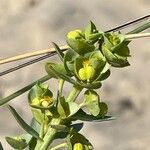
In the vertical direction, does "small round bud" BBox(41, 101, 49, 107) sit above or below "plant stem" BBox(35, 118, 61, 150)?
above

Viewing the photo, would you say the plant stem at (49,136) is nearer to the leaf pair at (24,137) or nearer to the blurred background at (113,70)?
the leaf pair at (24,137)

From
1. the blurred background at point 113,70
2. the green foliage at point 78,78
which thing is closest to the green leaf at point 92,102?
the green foliage at point 78,78

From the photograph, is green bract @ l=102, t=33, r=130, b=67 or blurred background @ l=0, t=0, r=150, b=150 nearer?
green bract @ l=102, t=33, r=130, b=67

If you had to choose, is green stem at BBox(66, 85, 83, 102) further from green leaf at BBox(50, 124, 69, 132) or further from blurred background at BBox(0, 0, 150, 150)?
blurred background at BBox(0, 0, 150, 150)

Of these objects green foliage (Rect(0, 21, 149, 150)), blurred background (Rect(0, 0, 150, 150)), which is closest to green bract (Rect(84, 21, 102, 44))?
green foliage (Rect(0, 21, 149, 150))

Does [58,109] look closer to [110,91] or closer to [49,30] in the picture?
[110,91]
